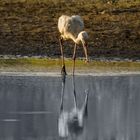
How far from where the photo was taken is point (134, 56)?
70.9 feet

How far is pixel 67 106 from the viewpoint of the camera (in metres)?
13.5

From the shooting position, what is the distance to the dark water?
1104 centimetres

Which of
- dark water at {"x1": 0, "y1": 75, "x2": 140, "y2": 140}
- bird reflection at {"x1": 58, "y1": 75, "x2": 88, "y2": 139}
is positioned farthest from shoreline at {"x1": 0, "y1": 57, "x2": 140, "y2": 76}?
bird reflection at {"x1": 58, "y1": 75, "x2": 88, "y2": 139}

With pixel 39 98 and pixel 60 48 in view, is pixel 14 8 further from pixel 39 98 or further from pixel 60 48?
pixel 39 98

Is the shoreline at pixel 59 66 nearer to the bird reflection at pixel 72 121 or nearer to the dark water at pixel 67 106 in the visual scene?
the dark water at pixel 67 106

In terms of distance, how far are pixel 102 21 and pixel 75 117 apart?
12208 mm

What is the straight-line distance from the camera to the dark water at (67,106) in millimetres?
11039

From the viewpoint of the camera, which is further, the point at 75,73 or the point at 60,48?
the point at 60,48

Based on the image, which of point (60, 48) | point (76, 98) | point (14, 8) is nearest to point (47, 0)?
point (14, 8)

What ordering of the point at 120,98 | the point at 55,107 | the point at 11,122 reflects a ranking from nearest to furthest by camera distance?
the point at 11,122
the point at 55,107
the point at 120,98

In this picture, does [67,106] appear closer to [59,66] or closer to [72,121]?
[72,121]

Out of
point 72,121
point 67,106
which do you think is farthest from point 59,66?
point 72,121

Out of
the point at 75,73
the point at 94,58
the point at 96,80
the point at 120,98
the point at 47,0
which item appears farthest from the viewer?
the point at 47,0

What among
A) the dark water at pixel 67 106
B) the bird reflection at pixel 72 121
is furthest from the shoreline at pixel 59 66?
the bird reflection at pixel 72 121
